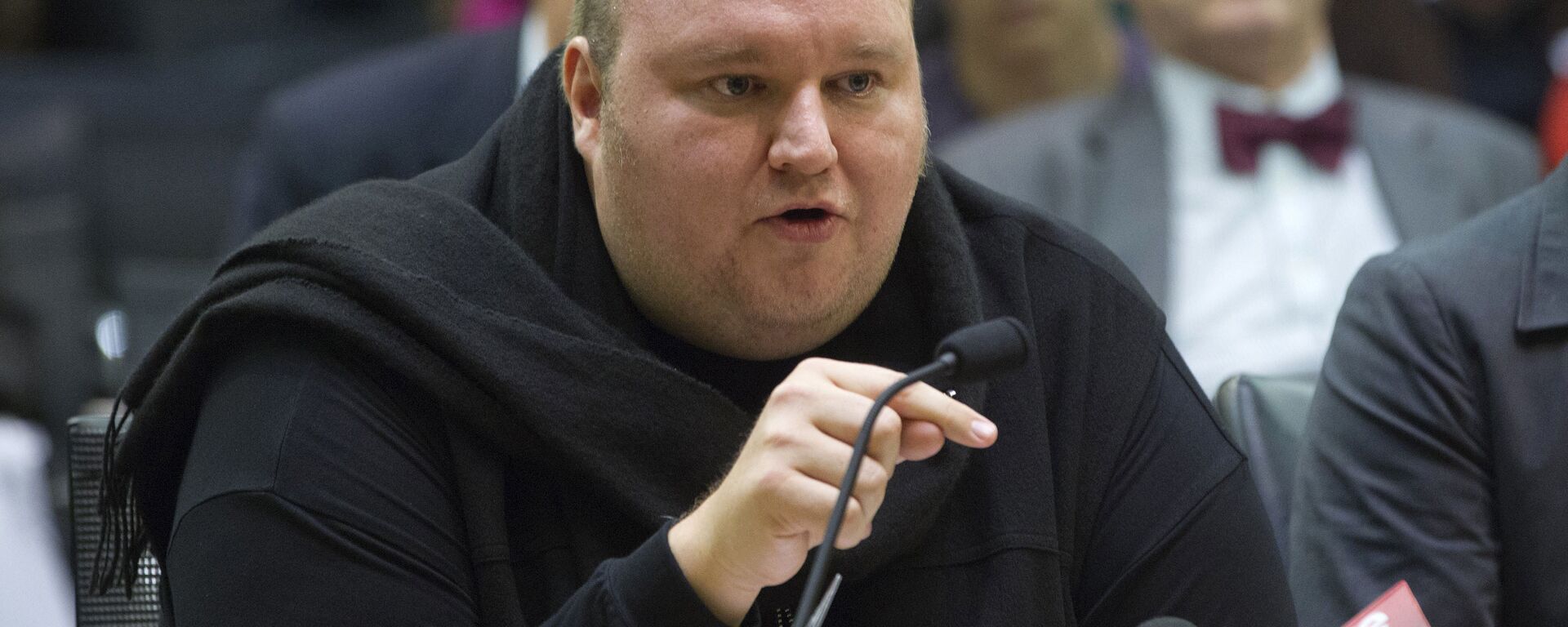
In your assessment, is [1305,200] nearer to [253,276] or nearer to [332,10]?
[253,276]

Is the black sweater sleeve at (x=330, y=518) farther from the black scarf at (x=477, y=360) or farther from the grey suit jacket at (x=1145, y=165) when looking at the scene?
the grey suit jacket at (x=1145, y=165)

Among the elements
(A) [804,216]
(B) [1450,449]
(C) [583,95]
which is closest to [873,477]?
(A) [804,216]

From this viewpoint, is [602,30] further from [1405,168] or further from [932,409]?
[1405,168]

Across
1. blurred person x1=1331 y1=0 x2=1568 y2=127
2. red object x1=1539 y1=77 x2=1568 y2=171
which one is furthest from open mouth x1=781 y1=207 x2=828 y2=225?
blurred person x1=1331 y1=0 x2=1568 y2=127

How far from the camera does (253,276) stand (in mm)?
1688

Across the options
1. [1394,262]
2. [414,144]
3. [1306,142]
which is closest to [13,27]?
[414,144]

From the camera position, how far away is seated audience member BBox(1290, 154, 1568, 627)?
195 cm

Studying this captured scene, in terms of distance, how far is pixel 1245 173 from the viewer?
372cm

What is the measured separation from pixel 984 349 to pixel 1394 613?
1.97 ft

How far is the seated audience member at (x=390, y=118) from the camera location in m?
3.80

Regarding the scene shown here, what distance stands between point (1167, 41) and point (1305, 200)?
1.35 ft

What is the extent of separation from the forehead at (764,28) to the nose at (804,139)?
5 centimetres

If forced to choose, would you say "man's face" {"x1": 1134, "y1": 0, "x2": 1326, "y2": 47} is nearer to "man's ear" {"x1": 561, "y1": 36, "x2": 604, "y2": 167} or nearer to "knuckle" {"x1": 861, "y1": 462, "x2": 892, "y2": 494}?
"man's ear" {"x1": 561, "y1": 36, "x2": 604, "y2": 167}

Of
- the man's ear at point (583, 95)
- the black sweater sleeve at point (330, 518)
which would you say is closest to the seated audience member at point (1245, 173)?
the man's ear at point (583, 95)
